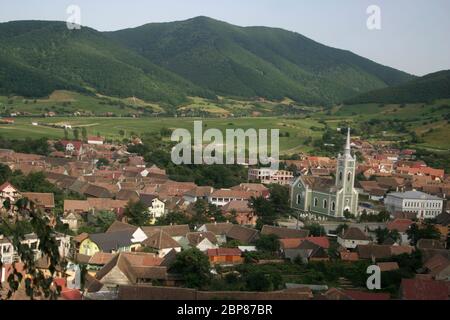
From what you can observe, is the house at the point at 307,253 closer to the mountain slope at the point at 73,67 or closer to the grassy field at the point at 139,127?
the grassy field at the point at 139,127

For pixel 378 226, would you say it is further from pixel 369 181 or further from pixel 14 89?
pixel 14 89

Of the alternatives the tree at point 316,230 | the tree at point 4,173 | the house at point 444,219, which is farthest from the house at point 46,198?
the house at point 444,219

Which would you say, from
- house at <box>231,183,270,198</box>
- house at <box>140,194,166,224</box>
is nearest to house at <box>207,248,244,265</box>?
house at <box>140,194,166,224</box>

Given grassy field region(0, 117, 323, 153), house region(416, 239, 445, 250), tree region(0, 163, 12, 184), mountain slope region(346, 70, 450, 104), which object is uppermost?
mountain slope region(346, 70, 450, 104)

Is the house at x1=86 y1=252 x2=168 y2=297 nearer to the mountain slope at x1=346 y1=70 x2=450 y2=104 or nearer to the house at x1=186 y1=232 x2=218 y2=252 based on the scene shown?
the house at x1=186 y1=232 x2=218 y2=252

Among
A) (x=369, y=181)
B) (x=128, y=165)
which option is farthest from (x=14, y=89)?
(x=369, y=181)

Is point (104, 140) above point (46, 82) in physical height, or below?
below
